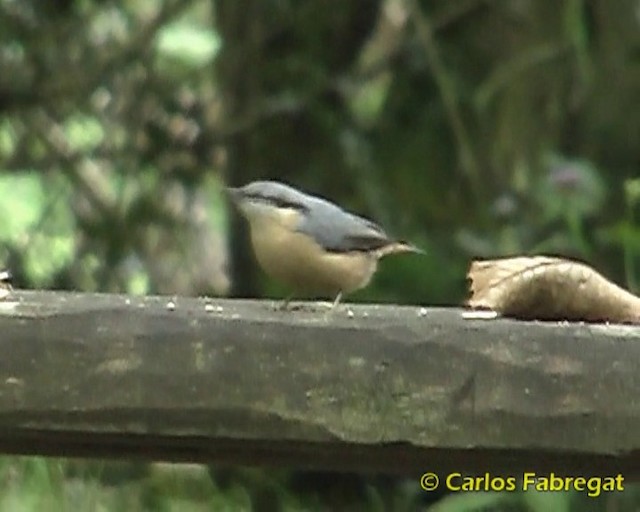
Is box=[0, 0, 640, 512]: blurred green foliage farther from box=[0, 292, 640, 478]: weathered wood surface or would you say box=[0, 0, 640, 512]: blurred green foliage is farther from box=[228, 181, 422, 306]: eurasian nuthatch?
box=[0, 292, 640, 478]: weathered wood surface

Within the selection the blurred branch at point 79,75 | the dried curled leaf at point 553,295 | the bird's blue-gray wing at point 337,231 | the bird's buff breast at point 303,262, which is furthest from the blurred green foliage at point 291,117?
the dried curled leaf at point 553,295

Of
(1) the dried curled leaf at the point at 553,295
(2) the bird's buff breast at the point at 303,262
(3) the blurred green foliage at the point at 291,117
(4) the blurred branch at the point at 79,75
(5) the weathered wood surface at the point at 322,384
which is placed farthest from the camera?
(4) the blurred branch at the point at 79,75

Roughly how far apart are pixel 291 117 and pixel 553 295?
8.88 ft

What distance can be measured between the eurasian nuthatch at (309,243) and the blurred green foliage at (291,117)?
1.12 m

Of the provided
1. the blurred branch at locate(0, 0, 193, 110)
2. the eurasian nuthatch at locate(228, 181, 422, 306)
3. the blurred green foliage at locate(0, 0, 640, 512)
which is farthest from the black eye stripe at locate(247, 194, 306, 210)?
the blurred branch at locate(0, 0, 193, 110)

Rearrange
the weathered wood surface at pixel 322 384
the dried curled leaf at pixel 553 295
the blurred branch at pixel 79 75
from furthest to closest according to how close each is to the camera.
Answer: the blurred branch at pixel 79 75 → the dried curled leaf at pixel 553 295 → the weathered wood surface at pixel 322 384

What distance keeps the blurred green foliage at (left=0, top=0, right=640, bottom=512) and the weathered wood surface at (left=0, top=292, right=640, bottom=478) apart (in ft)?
7.72

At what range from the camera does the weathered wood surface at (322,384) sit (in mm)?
1175

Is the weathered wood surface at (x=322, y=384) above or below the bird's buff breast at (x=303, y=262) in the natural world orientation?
above

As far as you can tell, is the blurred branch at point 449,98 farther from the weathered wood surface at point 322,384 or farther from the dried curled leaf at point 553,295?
the weathered wood surface at point 322,384

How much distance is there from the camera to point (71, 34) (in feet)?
13.1

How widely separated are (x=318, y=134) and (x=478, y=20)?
535mm

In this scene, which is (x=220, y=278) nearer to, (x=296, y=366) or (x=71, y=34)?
(x=71, y=34)

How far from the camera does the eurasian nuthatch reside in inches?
90.2
